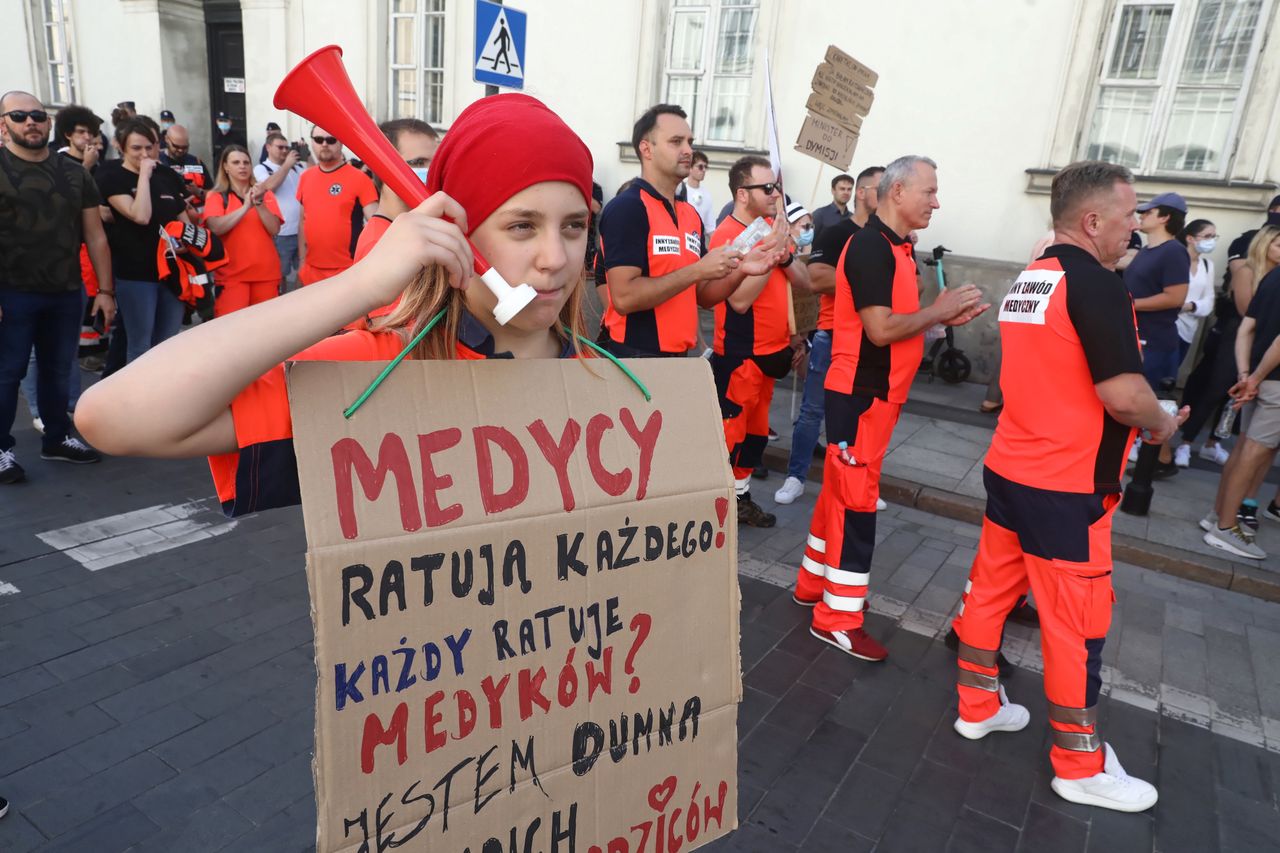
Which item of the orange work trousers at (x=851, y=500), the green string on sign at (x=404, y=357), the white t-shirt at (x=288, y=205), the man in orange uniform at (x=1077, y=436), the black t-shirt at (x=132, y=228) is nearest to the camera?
the green string on sign at (x=404, y=357)

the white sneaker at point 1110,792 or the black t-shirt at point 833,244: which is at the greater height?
the black t-shirt at point 833,244

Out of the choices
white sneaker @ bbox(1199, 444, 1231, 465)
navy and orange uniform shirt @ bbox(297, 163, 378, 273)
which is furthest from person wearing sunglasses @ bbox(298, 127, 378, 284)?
white sneaker @ bbox(1199, 444, 1231, 465)

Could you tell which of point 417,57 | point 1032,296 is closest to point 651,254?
point 1032,296

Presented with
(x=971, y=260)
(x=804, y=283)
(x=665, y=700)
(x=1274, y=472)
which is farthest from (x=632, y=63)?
(x=665, y=700)

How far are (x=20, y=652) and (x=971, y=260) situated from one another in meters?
8.62

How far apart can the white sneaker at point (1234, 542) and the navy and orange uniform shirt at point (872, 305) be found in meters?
2.90

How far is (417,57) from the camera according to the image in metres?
13.3

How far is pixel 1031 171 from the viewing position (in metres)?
8.48

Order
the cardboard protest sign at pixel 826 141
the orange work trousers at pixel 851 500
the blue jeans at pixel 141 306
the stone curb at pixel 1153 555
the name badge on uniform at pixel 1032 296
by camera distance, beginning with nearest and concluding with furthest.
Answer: the name badge on uniform at pixel 1032 296
the orange work trousers at pixel 851 500
the cardboard protest sign at pixel 826 141
the stone curb at pixel 1153 555
the blue jeans at pixel 141 306

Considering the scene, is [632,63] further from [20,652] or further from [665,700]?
[665,700]

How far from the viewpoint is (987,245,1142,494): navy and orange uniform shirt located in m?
2.66

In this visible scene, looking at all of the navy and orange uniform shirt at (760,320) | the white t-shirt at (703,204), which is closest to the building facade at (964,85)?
the white t-shirt at (703,204)

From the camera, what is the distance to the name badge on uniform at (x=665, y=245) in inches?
154

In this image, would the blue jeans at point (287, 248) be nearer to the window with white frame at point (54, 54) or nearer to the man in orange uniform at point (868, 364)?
the man in orange uniform at point (868, 364)
